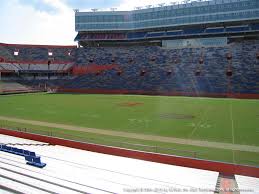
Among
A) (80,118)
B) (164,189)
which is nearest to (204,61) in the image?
(80,118)

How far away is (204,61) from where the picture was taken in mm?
58531

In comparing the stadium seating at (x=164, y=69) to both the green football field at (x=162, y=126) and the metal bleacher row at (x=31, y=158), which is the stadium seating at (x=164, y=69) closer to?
the green football field at (x=162, y=126)

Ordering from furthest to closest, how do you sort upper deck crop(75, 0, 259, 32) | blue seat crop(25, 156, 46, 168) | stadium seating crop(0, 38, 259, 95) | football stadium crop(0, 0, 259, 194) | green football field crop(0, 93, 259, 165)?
upper deck crop(75, 0, 259, 32) → stadium seating crop(0, 38, 259, 95) → green football field crop(0, 93, 259, 165) → blue seat crop(25, 156, 46, 168) → football stadium crop(0, 0, 259, 194)

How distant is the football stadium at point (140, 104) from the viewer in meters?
13.0

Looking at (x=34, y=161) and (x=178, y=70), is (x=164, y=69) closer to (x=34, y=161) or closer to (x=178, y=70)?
(x=178, y=70)

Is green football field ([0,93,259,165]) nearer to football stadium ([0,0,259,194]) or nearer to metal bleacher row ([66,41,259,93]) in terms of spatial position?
football stadium ([0,0,259,194])

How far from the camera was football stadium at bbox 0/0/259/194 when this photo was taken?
13.0m

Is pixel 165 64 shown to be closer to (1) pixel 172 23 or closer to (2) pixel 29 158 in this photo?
(1) pixel 172 23

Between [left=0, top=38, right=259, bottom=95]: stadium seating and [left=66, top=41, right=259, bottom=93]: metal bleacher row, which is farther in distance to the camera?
[left=0, top=38, right=259, bottom=95]: stadium seating

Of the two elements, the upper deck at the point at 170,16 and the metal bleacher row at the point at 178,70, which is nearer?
the metal bleacher row at the point at 178,70

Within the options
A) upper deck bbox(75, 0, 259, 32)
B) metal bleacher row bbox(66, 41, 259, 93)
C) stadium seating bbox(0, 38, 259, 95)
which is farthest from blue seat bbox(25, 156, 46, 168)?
upper deck bbox(75, 0, 259, 32)

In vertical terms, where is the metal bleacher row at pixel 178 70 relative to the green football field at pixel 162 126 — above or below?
above

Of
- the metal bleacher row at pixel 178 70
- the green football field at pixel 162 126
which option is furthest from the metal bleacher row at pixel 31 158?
the metal bleacher row at pixel 178 70

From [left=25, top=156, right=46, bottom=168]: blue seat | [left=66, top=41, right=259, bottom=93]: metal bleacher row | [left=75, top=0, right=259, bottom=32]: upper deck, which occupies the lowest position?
[left=25, top=156, right=46, bottom=168]: blue seat
